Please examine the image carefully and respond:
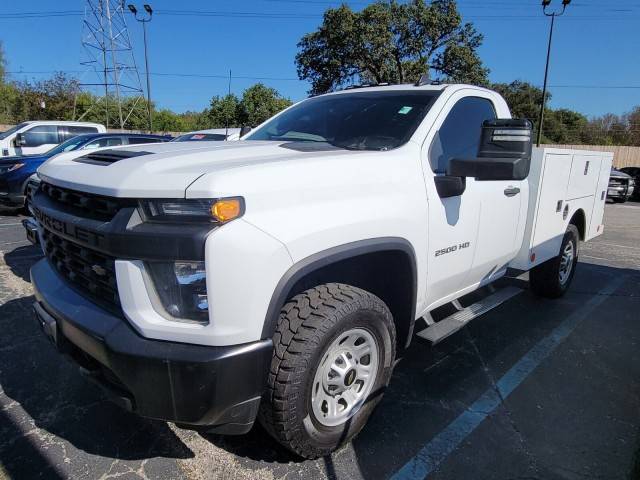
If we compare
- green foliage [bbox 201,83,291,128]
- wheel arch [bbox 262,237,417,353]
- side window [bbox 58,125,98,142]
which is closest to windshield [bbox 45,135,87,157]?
side window [bbox 58,125,98,142]

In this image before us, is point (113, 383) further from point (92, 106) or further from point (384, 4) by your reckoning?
point (92, 106)

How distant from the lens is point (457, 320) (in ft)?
10.2

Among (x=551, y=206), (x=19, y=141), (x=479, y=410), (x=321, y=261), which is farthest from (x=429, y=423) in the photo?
(x=19, y=141)

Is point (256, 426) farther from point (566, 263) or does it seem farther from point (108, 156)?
point (566, 263)

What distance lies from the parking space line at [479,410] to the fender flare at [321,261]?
0.95 m

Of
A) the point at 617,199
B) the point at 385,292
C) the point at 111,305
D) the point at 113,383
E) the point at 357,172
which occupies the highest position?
the point at 357,172

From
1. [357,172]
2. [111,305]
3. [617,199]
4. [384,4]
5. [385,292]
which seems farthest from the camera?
[384,4]

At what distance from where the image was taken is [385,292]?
2.70 m

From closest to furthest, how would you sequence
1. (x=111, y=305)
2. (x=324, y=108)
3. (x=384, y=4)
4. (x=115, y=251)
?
(x=115, y=251) → (x=111, y=305) → (x=324, y=108) → (x=384, y=4)

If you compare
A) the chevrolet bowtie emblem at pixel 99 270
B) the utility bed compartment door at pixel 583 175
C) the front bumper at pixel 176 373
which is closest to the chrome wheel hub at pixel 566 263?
the utility bed compartment door at pixel 583 175

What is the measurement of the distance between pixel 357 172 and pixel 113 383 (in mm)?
1472

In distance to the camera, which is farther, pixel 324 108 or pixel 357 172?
pixel 324 108

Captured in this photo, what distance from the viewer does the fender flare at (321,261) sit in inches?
73.0

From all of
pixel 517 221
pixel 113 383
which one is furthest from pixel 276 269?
pixel 517 221
